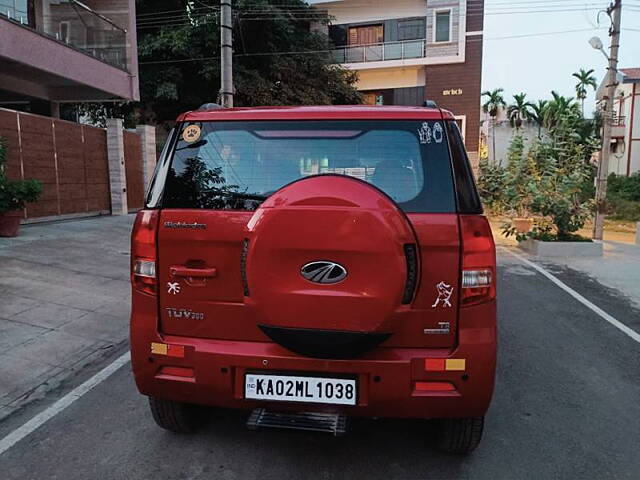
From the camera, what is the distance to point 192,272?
2.65m

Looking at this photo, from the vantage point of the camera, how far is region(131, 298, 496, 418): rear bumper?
2.52 metres

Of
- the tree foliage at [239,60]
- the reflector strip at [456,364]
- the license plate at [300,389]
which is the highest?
the tree foliage at [239,60]

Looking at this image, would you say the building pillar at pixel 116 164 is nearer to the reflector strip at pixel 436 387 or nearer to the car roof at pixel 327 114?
the car roof at pixel 327 114

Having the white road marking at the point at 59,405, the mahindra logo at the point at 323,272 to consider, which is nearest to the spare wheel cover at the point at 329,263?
the mahindra logo at the point at 323,272

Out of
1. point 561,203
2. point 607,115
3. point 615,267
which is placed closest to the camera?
point 615,267

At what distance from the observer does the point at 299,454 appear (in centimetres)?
299

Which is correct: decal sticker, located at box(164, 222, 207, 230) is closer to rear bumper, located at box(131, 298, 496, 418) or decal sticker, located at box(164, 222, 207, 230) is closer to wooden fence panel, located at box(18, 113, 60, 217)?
rear bumper, located at box(131, 298, 496, 418)

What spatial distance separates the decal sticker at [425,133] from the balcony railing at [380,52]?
26854mm

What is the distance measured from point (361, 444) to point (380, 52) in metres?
28.3

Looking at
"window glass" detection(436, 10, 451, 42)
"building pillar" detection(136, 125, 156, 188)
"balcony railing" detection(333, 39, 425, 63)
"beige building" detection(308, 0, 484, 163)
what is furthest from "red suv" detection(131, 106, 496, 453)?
"window glass" detection(436, 10, 451, 42)

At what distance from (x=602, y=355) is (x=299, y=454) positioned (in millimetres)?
3403

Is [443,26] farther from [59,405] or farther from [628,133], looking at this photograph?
[59,405]

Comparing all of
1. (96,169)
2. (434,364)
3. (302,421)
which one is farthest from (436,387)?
(96,169)

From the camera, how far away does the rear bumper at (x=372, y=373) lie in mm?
2518
